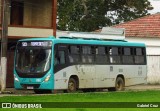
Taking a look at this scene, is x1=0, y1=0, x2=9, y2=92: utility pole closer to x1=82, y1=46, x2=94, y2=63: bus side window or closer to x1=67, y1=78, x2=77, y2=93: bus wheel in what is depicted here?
x1=67, y1=78, x2=77, y2=93: bus wheel

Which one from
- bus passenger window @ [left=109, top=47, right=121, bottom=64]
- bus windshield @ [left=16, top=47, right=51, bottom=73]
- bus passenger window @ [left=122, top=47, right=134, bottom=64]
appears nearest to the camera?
bus windshield @ [left=16, top=47, right=51, bottom=73]

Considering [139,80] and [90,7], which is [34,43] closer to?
[139,80]

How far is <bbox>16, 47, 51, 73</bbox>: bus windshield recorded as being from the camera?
2967 centimetres

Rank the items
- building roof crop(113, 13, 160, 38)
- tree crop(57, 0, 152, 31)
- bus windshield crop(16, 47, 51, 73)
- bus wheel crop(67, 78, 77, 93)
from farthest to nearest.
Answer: tree crop(57, 0, 152, 31) < building roof crop(113, 13, 160, 38) < bus wheel crop(67, 78, 77, 93) < bus windshield crop(16, 47, 51, 73)

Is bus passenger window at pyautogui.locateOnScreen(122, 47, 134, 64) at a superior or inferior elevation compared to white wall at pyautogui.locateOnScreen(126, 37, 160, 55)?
inferior

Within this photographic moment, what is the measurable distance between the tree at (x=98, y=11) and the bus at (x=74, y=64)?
1019 inches

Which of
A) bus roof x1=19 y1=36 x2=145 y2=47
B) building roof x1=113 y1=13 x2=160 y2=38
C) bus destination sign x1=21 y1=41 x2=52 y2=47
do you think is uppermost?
building roof x1=113 y1=13 x2=160 y2=38

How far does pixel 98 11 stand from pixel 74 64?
124 feet

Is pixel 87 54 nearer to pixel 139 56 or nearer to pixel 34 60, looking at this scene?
pixel 34 60

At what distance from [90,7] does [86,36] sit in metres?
31.6

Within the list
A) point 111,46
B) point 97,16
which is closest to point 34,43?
point 111,46

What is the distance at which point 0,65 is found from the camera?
1283 inches

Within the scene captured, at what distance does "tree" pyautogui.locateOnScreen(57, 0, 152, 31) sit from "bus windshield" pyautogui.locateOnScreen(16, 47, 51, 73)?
1182 inches

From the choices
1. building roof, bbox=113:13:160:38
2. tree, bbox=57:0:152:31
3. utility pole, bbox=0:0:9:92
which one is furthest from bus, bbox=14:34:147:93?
tree, bbox=57:0:152:31
